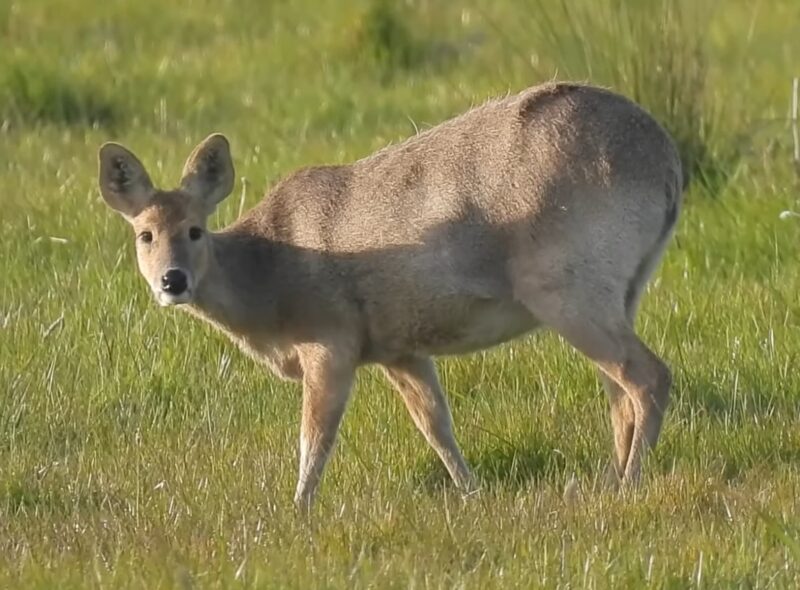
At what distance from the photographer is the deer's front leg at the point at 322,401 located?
7.11 meters

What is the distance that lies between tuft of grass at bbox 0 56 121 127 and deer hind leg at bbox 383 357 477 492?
684cm

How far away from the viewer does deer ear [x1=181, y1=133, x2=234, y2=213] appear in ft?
24.6

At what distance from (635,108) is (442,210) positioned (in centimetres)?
82

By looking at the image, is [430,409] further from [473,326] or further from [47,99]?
[47,99]

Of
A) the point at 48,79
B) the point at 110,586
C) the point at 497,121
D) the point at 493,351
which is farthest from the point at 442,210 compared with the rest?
the point at 48,79

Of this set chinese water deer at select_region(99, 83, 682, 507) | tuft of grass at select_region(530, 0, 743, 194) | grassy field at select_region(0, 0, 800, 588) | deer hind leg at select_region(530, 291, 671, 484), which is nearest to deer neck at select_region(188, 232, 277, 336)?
chinese water deer at select_region(99, 83, 682, 507)

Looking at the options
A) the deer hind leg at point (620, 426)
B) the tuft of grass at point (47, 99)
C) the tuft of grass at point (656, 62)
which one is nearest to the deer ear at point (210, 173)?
the deer hind leg at point (620, 426)

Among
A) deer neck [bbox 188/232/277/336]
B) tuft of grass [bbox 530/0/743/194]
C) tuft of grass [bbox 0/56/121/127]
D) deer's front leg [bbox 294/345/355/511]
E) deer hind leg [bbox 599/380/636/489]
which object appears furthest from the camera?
tuft of grass [bbox 0/56/121/127]

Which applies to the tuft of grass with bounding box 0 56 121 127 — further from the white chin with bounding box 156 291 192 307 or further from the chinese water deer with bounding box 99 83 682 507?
the white chin with bounding box 156 291 192 307

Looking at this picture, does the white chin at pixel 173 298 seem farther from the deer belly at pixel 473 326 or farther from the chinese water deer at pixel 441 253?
the deer belly at pixel 473 326

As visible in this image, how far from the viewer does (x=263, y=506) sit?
6.80 metres

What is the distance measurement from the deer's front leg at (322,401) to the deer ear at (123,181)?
2.97 feet

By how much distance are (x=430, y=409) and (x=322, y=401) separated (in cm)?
55

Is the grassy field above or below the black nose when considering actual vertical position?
below
